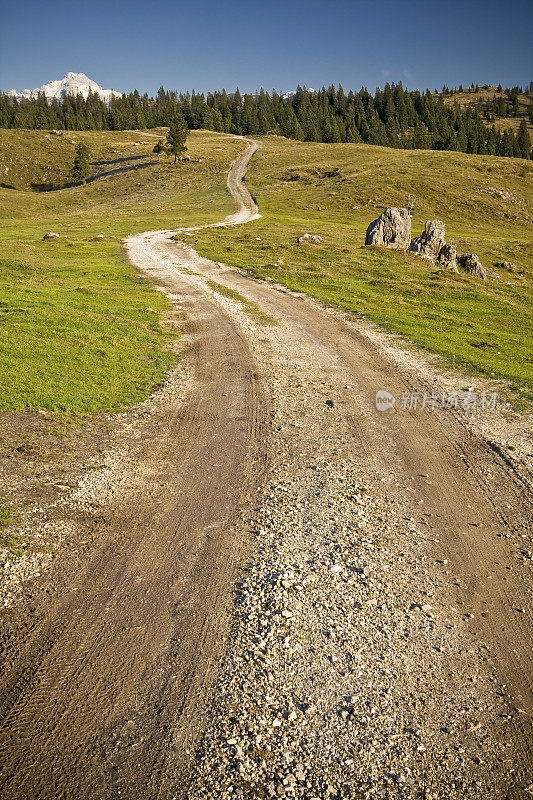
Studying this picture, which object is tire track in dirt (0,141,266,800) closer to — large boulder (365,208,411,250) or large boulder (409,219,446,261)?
large boulder (409,219,446,261)

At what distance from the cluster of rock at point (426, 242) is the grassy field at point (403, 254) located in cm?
178

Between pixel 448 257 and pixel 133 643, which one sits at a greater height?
pixel 448 257

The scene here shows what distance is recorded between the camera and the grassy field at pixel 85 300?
16.6 m

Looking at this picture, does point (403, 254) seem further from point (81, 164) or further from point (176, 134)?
point (81, 164)

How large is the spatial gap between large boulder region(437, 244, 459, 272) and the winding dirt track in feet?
101

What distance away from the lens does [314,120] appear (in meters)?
165

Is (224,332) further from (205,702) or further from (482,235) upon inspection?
(482,235)

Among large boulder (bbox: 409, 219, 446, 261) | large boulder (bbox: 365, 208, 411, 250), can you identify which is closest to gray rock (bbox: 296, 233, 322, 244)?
large boulder (bbox: 365, 208, 411, 250)

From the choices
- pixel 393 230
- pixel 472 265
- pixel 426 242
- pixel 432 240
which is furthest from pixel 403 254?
pixel 472 265

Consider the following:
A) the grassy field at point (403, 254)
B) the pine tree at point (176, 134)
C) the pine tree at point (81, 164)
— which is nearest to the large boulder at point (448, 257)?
the grassy field at point (403, 254)

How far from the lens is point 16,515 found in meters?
10.1

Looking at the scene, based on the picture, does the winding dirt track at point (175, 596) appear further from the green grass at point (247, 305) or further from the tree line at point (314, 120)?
the tree line at point (314, 120)

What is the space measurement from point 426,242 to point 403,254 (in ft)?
8.71

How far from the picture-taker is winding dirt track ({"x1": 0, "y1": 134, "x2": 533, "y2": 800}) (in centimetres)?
611
